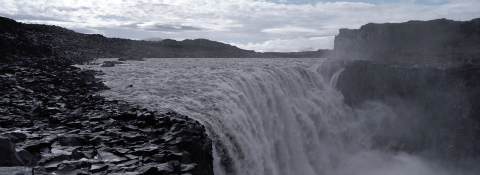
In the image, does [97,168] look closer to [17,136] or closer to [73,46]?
[17,136]

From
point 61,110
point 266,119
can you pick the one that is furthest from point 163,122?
point 266,119

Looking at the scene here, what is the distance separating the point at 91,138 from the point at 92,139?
0.55 ft

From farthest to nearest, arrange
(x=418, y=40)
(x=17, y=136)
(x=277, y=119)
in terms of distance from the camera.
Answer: (x=418, y=40) < (x=277, y=119) < (x=17, y=136)

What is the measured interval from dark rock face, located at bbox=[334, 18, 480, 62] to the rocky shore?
136 feet

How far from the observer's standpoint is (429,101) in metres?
27.3

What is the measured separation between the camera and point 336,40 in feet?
299

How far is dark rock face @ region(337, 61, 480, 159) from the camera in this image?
25.0 meters

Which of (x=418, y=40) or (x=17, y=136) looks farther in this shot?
(x=418, y=40)

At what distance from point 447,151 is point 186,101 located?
23.6 meters

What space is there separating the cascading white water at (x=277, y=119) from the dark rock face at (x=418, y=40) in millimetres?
19462

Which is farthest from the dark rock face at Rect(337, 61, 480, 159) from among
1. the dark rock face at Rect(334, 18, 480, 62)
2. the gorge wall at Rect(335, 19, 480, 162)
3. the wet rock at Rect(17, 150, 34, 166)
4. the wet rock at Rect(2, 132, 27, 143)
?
the wet rock at Rect(17, 150, 34, 166)

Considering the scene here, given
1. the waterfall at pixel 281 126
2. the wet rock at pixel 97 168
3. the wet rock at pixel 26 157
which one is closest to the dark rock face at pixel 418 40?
the waterfall at pixel 281 126

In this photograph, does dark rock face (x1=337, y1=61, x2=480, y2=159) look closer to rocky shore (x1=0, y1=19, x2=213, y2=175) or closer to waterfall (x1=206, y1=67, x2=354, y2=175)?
waterfall (x1=206, y1=67, x2=354, y2=175)

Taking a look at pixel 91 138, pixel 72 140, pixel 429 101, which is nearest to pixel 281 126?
pixel 91 138
